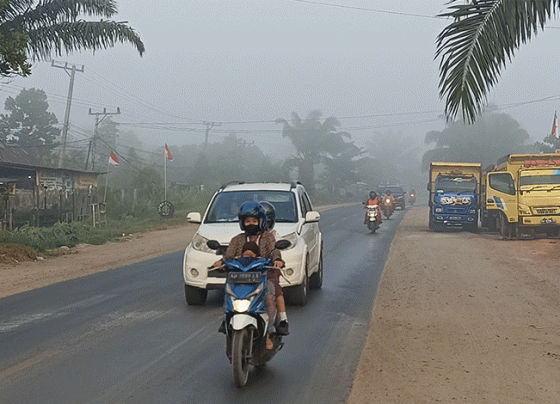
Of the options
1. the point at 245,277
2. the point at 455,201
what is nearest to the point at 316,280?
the point at 245,277

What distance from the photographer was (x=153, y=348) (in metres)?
8.26

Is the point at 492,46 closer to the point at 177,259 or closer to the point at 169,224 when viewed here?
the point at 177,259

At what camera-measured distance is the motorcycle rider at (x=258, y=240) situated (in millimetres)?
7043

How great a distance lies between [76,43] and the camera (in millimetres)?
22219

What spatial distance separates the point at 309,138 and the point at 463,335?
10173 cm

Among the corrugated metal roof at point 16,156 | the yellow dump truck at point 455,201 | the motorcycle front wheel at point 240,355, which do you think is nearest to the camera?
the motorcycle front wheel at point 240,355

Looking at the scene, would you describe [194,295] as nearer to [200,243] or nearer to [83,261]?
[200,243]

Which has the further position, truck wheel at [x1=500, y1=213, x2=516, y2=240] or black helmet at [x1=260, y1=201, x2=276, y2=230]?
truck wheel at [x1=500, y1=213, x2=516, y2=240]

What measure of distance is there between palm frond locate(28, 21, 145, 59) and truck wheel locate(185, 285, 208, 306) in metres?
13.0

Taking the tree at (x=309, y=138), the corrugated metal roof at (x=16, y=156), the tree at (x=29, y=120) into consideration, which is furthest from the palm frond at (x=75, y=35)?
the tree at (x=309, y=138)

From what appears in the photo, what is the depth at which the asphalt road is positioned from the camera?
642 cm

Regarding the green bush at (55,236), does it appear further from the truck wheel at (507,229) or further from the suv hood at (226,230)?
the truck wheel at (507,229)

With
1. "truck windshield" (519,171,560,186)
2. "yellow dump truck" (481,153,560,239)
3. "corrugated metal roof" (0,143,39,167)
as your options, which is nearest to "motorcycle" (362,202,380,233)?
"yellow dump truck" (481,153,560,239)

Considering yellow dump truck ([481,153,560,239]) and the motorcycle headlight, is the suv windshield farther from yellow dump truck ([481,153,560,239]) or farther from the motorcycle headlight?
yellow dump truck ([481,153,560,239])
